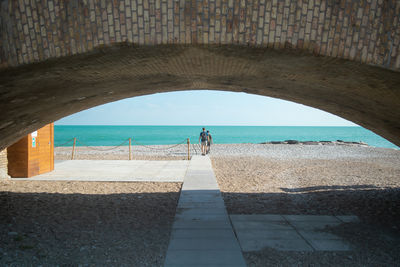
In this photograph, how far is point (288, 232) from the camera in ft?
17.7

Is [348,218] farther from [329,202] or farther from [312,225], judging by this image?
[329,202]

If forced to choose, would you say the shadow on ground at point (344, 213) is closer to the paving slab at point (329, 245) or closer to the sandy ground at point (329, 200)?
the sandy ground at point (329, 200)

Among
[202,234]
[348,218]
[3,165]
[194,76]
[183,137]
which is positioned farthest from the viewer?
[183,137]

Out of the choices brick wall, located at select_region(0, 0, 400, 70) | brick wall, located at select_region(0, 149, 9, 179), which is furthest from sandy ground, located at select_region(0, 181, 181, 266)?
brick wall, located at select_region(0, 0, 400, 70)

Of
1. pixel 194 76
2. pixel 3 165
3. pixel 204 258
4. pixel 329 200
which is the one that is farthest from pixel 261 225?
pixel 3 165

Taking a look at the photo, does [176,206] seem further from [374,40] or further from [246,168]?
[246,168]

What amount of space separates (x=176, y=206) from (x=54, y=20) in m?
5.06

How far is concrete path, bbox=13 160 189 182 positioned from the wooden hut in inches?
14.6

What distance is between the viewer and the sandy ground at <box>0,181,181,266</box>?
4.32 meters

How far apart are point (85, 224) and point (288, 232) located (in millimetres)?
3943

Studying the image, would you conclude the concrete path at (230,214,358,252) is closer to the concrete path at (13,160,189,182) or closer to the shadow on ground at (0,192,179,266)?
the shadow on ground at (0,192,179,266)

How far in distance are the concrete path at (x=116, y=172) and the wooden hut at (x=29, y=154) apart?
37cm

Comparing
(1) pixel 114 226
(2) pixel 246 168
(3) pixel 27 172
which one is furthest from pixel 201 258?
(2) pixel 246 168

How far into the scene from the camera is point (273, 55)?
3.54m
